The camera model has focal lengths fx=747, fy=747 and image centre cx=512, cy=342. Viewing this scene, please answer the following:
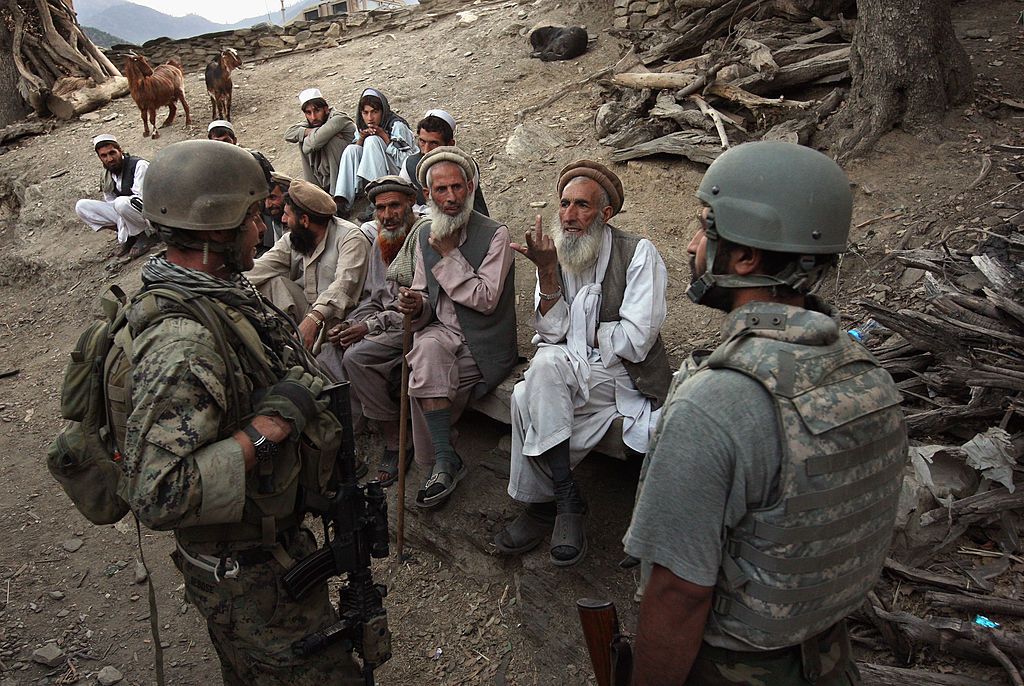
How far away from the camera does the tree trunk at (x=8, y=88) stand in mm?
13055

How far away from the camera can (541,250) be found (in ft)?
12.2

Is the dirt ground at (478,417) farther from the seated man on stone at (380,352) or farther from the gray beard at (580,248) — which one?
the gray beard at (580,248)

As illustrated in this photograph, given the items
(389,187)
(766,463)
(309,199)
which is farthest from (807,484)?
(309,199)

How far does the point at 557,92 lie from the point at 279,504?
770 cm

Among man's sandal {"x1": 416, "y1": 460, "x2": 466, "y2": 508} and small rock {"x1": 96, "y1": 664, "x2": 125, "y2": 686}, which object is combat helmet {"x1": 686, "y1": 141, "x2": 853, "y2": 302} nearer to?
man's sandal {"x1": 416, "y1": 460, "x2": 466, "y2": 508}

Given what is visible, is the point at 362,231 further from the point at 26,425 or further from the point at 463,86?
the point at 463,86

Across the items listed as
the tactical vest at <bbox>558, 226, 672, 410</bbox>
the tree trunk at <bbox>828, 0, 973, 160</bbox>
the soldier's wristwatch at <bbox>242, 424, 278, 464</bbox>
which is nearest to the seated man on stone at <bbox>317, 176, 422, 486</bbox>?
the tactical vest at <bbox>558, 226, 672, 410</bbox>

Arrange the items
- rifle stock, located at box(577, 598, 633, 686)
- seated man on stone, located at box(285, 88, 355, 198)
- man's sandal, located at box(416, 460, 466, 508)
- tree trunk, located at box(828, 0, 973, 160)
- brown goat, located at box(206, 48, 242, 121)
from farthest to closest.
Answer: brown goat, located at box(206, 48, 242, 121) → seated man on stone, located at box(285, 88, 355, 198) → tree trunk, located at box(828, 0, 973, 160) → man's sandal, located at box(416, 460, 466, 508) → rifle stock, located at box(577, 598, 633, 686)

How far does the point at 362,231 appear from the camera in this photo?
5344 mm

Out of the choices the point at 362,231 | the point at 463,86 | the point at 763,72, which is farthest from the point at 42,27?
the point at 763,72

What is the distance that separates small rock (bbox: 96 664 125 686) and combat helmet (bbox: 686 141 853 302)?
359 cm

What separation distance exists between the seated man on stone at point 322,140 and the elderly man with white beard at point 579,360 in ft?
15.4

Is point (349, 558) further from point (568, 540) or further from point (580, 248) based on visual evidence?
point (580, 248)

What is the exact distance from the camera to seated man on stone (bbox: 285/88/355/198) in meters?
7.97
